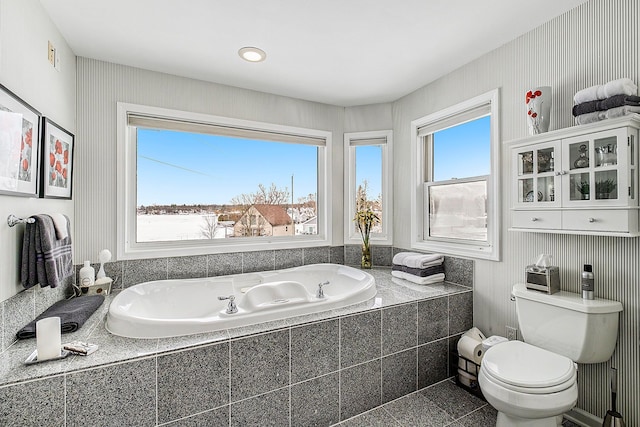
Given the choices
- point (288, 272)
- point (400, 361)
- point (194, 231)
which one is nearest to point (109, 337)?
point (194, 231)

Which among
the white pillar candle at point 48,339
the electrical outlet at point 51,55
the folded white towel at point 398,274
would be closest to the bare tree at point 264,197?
the folded white towel at point 398,274

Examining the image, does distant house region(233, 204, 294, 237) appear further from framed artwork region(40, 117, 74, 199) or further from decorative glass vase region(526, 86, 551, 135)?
decorative glass vase region(526, 86, 551, 135)

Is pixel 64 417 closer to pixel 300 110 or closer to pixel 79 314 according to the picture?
pixel 79 314

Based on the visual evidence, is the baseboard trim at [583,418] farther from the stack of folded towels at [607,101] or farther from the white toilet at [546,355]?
the stack of folded towels at [607,101]

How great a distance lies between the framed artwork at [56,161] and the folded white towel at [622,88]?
2.95 metres

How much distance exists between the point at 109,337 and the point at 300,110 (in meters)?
2.45

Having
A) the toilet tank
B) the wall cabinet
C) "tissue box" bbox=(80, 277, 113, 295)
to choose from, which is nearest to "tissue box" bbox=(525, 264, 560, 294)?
the toilet tank

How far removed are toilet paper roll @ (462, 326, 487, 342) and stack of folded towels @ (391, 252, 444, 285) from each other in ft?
1.47

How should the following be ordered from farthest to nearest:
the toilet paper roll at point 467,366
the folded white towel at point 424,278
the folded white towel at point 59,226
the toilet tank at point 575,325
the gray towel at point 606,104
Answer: the folded white towel at point 424,278 → the toilet paper roll at point 467,366 → the folded white towel at point 59,226 → the toilet tank at point 575,325 → the gray towel at point 606,104

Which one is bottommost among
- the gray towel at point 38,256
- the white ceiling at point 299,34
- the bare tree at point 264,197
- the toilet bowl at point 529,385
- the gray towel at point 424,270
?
the toilet bowl at point 529,385

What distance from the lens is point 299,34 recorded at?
2029 millimetres

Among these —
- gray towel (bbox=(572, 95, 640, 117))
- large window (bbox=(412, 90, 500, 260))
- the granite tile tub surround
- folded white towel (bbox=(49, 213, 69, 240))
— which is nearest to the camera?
the granite tile tub surround

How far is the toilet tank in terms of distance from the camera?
62.2 inches

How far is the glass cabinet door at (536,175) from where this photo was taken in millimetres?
1763
